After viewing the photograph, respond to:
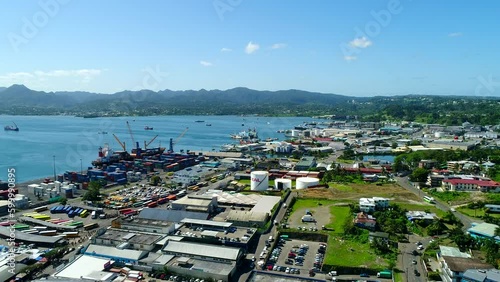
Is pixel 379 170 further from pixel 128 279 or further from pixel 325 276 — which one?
pixel 128 279

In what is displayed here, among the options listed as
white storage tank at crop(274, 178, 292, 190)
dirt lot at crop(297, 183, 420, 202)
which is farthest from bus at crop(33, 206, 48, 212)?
dirt lot at crop(297, 183, 420, 202)

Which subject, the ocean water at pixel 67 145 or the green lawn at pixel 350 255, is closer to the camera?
the green lawn at pixel 350 255

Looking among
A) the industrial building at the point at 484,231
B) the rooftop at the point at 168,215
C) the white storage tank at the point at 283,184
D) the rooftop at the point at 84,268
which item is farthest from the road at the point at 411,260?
the white storage tank at the point at 283,184

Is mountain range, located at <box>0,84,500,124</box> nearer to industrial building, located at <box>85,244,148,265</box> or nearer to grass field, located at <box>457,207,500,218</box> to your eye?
grass field, located at <box>457,207,500,218</box>

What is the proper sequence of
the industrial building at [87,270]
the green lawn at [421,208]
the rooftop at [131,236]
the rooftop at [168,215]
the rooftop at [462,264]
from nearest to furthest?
the rooftop at [462,264]
the industrial building at [87,270]
the rooftop at [131,236]
the rooftop at [168,215]
the green lawn at [421,208]

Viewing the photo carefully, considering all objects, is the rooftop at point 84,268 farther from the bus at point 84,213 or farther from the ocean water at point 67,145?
the ocean water at point 67,145

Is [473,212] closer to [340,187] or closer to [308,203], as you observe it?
[340,187]
